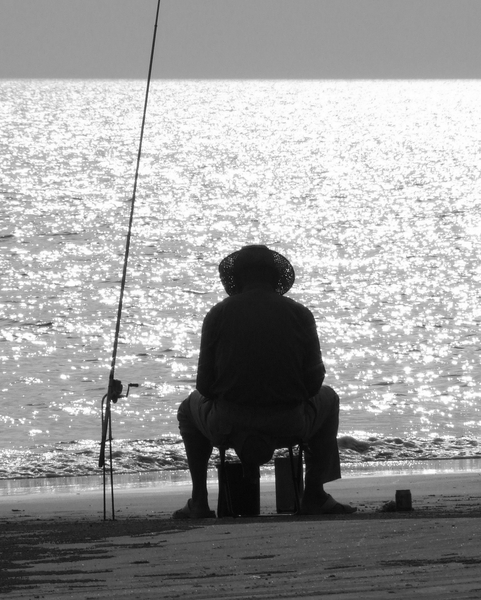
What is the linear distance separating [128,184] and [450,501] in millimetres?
52138

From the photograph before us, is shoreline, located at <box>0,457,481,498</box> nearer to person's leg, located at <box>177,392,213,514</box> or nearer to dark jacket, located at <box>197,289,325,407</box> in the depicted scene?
person's leg, located at <box>177,392,213,514</box>

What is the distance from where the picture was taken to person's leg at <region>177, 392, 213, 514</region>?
538cm

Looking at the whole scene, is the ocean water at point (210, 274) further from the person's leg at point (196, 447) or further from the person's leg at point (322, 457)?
the person's leg at point (322, 457)

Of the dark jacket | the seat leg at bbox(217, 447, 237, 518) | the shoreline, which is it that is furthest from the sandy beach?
the shoreline

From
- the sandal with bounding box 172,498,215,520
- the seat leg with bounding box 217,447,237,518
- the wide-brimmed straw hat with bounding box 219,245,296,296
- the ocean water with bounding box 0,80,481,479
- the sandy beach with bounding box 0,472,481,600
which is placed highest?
the ocean water with bounding box 0,80,481,479

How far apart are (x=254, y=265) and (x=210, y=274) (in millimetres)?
24794

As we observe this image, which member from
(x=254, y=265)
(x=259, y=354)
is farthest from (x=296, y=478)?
(x=254, y=265)

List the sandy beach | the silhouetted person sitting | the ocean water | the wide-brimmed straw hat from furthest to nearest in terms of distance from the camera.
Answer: the ocean water
the wide-brimmed straw hat
the silhouetted person sitting
the sandy beach

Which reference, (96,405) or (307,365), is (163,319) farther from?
(307,365)

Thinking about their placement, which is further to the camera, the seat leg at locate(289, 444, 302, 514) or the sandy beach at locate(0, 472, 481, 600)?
the seat leg at locate(289, 444, 302, 514)

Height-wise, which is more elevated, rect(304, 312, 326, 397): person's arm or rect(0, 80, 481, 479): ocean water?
rect(0, 80, 481, 479): ocean water

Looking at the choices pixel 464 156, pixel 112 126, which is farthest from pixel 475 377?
pixel 112 126

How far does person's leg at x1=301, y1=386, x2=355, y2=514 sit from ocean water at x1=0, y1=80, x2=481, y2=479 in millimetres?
4711

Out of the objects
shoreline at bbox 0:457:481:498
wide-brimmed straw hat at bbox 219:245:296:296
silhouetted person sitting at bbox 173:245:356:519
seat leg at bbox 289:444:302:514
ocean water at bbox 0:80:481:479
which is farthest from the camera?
ocean water at bbox 0:80:481:479
